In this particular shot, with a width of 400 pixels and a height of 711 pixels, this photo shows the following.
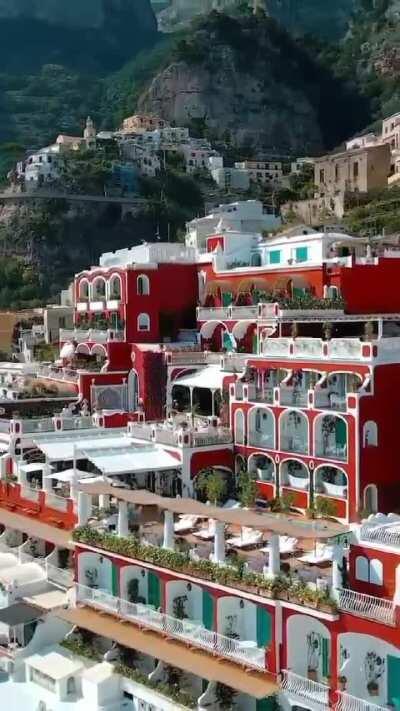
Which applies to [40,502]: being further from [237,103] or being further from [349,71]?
[349,71]

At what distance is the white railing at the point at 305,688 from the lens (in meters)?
20.1

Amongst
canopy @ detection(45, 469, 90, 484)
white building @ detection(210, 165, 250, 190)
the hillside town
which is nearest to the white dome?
the hillside town

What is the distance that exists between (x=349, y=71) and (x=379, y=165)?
5301 centimetres

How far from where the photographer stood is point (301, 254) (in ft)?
136

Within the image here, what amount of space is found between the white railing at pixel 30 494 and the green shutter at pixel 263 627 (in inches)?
494

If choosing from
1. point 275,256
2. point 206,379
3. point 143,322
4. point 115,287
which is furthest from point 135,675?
point 115,287

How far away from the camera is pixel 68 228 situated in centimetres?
9544

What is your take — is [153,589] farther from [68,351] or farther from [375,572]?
[68,351]

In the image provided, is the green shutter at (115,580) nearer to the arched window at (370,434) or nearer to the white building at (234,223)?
the arched window at (370,434)

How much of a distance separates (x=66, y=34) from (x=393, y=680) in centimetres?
17665

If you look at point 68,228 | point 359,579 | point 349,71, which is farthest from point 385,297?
point 349,71

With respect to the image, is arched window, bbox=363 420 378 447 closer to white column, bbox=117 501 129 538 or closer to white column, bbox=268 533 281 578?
white column, bbox=117 501 129 538

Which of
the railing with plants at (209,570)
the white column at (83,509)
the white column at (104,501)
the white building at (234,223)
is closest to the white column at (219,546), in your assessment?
the railing with plants at (209,570)

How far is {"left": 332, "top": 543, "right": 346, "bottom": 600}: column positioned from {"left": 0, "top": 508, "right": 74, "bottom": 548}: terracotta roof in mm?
9513
